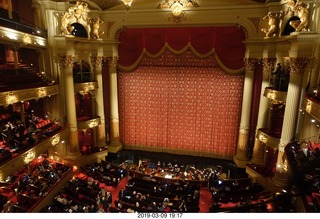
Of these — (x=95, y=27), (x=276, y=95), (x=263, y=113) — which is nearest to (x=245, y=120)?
(x=263, y=113)

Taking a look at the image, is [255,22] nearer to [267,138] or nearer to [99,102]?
[267,138]

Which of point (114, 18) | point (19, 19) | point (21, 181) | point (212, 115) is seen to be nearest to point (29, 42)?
point (19, 19)

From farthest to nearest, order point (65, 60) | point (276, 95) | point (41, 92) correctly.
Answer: point (65, 60) < point (41, 92) < point (276, 95)

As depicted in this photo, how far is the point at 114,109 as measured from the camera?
1384 centimetres

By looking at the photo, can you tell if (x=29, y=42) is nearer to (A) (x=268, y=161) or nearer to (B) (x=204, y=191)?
(B) (x=204, y=191)

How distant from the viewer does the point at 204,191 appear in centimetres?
1081

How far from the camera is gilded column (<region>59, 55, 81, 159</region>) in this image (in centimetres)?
1114

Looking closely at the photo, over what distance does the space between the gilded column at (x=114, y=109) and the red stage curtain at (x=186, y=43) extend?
577mm

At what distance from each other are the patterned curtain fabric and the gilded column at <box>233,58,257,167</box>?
57cm

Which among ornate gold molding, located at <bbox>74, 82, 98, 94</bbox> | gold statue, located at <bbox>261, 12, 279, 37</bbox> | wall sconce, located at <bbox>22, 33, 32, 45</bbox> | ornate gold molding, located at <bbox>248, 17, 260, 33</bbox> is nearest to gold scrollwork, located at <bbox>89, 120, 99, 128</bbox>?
ornate gold molding, located at <bbox>74, 82, 98, 94</bbox>

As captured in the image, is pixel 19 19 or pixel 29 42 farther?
pixel 19 19

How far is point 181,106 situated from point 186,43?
11.3 ft

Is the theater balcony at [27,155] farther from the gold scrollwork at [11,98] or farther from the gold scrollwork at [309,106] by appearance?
the gold scrollwork at [309,106]

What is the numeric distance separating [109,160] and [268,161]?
8448mm
